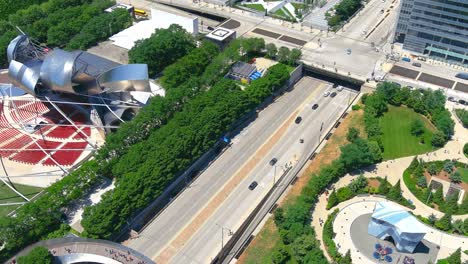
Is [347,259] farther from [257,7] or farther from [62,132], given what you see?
[257,7]

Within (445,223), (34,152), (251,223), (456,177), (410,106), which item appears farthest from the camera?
(410,106)

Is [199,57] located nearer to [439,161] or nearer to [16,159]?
[16,159]

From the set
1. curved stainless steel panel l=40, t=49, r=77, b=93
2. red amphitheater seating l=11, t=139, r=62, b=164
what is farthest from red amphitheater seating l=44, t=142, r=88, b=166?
curved stainless steel panel l=40, t=49, r=77, b=93

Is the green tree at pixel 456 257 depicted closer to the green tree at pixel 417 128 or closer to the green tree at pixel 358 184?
the green tree at pixel 358 184

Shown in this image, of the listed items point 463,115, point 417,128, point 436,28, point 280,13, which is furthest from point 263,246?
point 280,13

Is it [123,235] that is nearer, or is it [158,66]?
[123,235]

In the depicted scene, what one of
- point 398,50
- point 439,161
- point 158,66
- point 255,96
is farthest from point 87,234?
point 398,50
